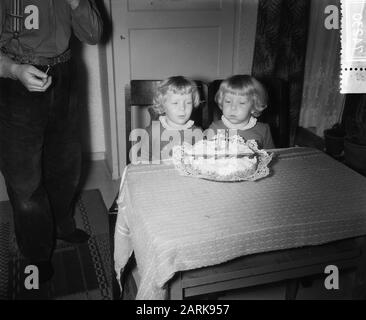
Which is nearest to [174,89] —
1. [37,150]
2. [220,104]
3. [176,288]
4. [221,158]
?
[220,104]

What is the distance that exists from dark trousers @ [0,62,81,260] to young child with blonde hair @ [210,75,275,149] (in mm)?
628

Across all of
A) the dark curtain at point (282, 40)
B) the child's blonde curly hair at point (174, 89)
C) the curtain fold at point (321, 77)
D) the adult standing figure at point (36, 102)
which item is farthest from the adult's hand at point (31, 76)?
the curtain fold at point (321, 77)

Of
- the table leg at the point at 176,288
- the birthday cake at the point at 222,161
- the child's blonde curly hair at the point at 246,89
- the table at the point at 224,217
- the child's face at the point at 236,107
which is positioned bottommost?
the table leg at the point at 176,288

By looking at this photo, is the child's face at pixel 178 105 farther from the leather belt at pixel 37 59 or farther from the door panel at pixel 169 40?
the door panel at pixel 169 40

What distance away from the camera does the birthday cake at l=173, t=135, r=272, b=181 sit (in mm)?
1199

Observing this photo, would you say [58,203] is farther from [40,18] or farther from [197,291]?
[197,291]

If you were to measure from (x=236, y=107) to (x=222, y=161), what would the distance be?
42 centimetres

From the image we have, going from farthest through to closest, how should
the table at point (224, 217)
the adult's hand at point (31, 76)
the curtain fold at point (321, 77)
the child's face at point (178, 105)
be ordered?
the curtain fold at point (321, 77), the child's face at point (178, 105), the adult's hand at point (31, 76), the table at point (224, 217)

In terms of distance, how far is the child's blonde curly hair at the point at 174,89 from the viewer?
1550mm

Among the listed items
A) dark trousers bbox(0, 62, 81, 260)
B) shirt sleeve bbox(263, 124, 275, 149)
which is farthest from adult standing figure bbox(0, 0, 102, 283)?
shirt sleeve bbox(263, 124, 275, 149)

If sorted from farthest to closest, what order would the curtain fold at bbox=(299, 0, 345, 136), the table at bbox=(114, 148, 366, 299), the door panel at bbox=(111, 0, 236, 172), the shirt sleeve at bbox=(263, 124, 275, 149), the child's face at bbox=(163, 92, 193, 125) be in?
the curtain fold at bbox=(299, 0, 345, 136), the door panel at bbox=(111, 0, 236, 172), the shirt sleeve at bbox=(263, 124, 275, 149), the child's face at bbox=(163, 92, 193, 125), the table at bbox=(114, 148, 366, 299)

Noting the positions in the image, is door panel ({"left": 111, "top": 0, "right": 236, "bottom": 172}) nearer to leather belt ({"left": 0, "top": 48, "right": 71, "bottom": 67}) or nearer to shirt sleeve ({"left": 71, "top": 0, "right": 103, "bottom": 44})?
shirt sleeve ({"left": 71, "top": 0, "right": 103, "bottom": 44})

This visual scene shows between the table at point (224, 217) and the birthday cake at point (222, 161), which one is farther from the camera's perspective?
the birthday cake at point (222, 161)
